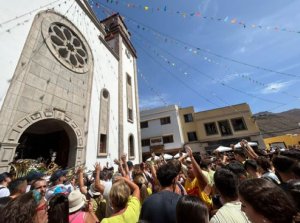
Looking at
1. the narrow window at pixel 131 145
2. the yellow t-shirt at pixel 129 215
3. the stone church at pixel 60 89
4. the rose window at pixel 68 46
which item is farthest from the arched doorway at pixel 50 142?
the yellow t-shirt at pixel 129 215

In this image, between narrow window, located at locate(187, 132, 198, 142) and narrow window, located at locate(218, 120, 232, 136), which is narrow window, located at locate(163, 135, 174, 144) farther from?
narrow window, located at locate(218, 120, 232, 136)

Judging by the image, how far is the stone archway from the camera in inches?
221

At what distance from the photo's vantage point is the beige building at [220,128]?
21500 millimetres

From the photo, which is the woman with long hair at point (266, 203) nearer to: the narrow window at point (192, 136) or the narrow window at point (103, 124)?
the narrow window at point (103, 124)

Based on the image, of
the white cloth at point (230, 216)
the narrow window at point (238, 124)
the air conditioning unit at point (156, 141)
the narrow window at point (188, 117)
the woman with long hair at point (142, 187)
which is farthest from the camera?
the narrow window at point (188, 117)

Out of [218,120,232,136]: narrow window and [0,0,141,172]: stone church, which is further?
[218,120,232,136]: narrow window

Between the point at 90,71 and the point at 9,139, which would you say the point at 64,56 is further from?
the point at 9,139

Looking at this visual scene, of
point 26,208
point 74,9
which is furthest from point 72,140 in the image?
point 74,9

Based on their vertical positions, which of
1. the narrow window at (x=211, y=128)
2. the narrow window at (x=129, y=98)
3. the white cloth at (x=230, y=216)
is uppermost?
the narrow window at (x=129, y=98)

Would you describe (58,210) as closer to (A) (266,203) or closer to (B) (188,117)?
(A) (266,203)

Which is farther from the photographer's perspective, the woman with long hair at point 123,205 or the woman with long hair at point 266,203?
the woman with long hair at point 123,205

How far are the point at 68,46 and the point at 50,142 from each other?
6.13 metres

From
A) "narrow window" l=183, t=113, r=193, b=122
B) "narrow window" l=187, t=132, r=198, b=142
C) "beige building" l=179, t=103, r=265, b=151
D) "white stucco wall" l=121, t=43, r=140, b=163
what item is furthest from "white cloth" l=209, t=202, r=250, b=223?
"narrow window" l=183, t=113, r=193, b=122

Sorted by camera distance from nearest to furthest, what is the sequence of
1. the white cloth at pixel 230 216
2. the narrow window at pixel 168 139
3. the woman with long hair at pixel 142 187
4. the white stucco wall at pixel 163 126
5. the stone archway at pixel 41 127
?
1. the white cloth at pixel 230 216
2. the woman with long hair at pixel 142 187
3. the stone archway at pixel 41 127
4. the white stucco wall at pixel 163 126
5. the narrow window at pixel 168 139
